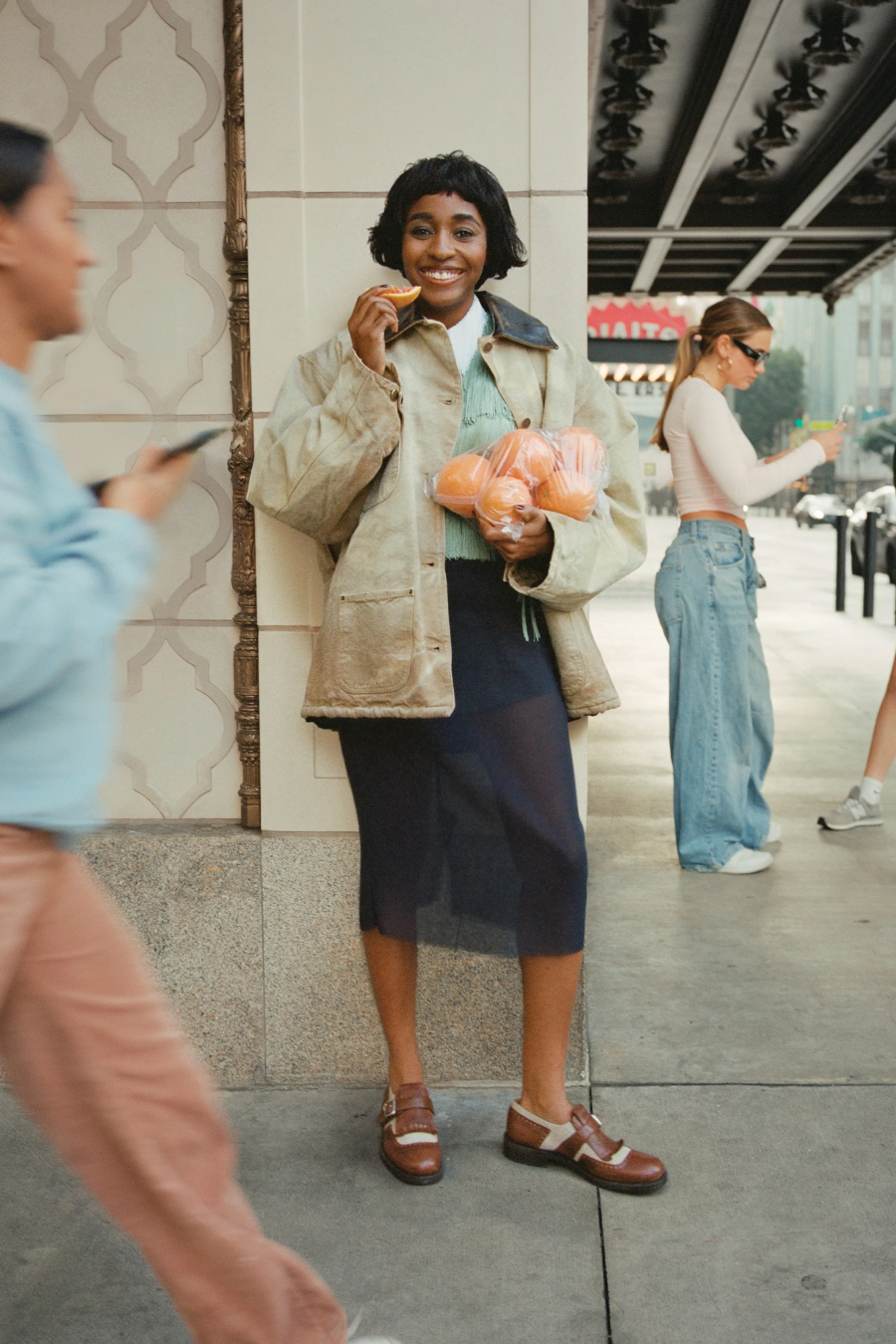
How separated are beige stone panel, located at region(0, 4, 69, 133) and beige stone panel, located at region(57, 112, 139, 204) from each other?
0.17 ft

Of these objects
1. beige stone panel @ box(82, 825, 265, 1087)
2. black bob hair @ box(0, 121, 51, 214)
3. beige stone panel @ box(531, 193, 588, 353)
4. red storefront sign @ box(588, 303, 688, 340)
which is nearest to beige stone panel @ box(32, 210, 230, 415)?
beige stone panel @ box(531, 193, 588, 353)

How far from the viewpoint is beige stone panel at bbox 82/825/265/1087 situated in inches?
128

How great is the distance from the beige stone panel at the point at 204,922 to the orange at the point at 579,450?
123 centimetres

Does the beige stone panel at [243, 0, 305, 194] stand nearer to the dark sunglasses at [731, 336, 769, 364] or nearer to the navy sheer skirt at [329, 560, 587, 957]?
the navy sheer skirt at [329, 560, 587, 957]

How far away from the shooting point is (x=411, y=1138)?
9.44 feet

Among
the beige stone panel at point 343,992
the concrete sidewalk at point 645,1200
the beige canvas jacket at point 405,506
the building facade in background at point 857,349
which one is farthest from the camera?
the building facade in background at point 857,349

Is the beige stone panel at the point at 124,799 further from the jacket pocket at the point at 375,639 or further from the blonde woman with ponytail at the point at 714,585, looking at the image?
the blonde woman with ponytail at the point at 714,585

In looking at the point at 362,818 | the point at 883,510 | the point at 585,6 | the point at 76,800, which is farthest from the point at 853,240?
the point at 76,800

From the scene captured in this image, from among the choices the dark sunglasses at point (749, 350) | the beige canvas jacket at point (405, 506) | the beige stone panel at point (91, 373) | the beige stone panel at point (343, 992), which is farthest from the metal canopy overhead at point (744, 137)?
the beige stone panel at point (343, 992)

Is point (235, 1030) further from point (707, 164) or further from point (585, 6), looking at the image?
point (707, 164)

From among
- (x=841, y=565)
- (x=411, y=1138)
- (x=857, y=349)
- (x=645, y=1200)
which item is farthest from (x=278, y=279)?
(x=857, y=349)

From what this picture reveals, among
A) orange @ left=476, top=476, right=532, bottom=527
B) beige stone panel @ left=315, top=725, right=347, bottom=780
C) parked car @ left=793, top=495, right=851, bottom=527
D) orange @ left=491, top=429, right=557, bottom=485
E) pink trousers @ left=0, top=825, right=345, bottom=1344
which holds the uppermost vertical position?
parked car @ left=793, top=495, right=851, bottom=527

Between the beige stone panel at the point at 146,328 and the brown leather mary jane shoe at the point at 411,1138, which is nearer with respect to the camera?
the brown leather mary jane shoe at the point at 411,1138

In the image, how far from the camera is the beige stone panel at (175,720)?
130 inches
